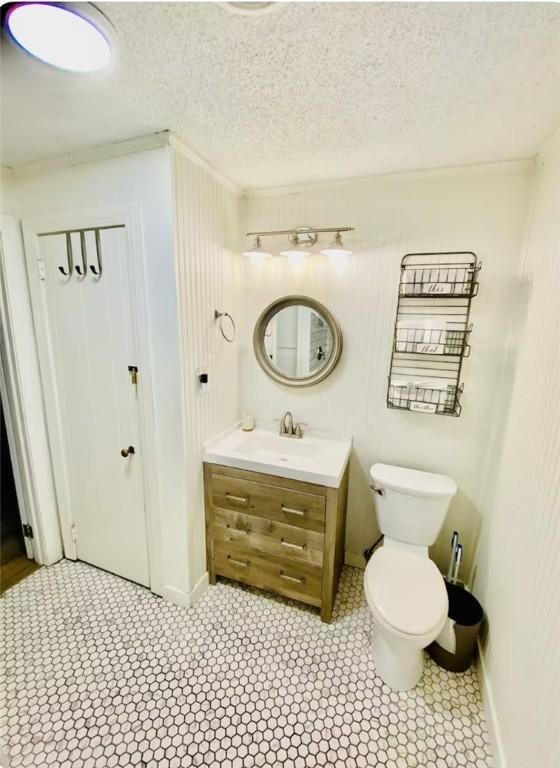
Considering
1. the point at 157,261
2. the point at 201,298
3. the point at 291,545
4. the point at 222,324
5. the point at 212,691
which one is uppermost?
the point at 157,261

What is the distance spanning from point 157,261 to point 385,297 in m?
1.26

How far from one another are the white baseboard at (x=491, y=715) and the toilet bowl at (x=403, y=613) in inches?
10.3

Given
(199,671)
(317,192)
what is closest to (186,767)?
(199,671)

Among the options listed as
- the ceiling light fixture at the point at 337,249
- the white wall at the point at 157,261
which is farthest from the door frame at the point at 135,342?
the ceiling light fixture at the point at 337,249

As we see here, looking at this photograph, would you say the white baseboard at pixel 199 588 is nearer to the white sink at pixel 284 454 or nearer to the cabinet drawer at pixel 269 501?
the cabinet drawer at pixel 269 501

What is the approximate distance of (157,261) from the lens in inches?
59.2

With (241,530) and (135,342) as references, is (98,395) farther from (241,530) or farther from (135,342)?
(241,530)

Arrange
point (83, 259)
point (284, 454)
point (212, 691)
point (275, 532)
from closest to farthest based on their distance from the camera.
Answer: point (212, 691) < point (83, 259) < point (275, 532) < point (284, 454)

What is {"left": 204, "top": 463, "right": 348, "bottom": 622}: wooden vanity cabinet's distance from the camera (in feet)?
5.48

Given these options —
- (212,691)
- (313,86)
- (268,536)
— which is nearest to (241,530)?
(268,536)

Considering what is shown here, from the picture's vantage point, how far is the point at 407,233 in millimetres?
1768

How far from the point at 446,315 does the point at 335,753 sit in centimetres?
201

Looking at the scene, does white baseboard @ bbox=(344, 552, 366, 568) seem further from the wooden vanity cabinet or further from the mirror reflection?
the mirror reflection

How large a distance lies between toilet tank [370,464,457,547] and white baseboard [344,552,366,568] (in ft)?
1.63
